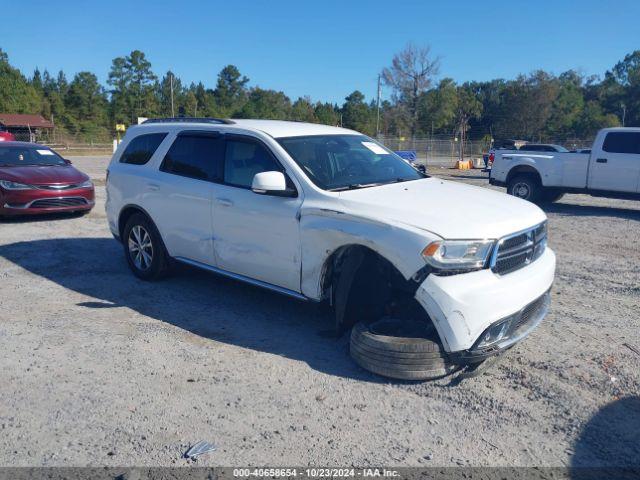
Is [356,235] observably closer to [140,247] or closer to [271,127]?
[271,127]

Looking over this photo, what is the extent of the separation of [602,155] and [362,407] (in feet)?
39.8

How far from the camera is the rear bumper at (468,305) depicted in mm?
3664

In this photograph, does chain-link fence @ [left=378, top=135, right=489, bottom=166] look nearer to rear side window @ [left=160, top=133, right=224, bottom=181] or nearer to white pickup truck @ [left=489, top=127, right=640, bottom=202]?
white pickup truck @ [left=489, top=127, right=640, bottom=202]

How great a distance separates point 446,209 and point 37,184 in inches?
341

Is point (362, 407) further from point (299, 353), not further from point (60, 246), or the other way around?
point (60, 246)

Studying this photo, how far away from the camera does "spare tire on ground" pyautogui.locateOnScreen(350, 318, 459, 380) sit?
3871mm

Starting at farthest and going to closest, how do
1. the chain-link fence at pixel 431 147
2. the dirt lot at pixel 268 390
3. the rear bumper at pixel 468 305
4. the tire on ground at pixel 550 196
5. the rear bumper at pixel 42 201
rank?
the chain-link fence at pixel 431 147
the tire on ground at pixel 550 196
the rear bumper at pixel 42 201
the rear bumper at pixel 468 305
the dirt lot at pixel 268 390

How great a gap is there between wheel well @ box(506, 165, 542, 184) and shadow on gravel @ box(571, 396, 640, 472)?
11.8 meters

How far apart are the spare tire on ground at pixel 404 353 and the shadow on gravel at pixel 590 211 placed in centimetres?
1020

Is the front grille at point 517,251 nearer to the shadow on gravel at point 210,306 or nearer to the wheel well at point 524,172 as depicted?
the shadow on gravel at point 210,306

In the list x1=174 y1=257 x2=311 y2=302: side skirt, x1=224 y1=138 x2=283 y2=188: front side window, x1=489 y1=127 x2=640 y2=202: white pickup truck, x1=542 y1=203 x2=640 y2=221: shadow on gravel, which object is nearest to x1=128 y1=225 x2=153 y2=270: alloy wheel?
x1=174 y1=257 x2=311 y2=302: side skirt

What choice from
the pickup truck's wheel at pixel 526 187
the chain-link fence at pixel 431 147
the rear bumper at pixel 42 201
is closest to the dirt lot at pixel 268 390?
the rear bumper at pixel 42 201

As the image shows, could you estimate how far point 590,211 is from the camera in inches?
532

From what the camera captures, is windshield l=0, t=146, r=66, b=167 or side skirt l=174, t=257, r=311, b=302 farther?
windshield l=0, t=146, r=66, b=167
